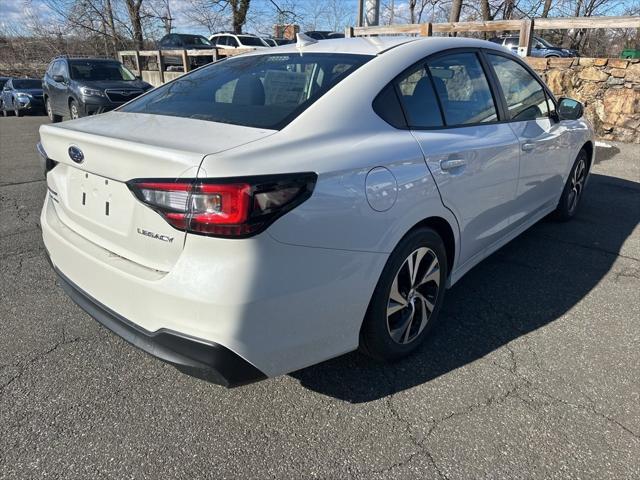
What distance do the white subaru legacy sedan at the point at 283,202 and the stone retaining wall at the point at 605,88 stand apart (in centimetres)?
747

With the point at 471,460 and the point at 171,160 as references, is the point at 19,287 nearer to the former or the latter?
the point at 171,160

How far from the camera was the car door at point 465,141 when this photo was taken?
2.51 metres

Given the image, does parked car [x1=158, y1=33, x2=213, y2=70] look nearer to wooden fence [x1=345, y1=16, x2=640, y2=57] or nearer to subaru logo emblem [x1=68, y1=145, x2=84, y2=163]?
wooden fence [x1=345, y1=16, x2=640, y2=57]

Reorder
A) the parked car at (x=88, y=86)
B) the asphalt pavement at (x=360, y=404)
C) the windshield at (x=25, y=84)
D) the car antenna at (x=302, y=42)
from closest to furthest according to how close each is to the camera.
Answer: the asphalt pavement at (x=360, y=404) → the car antenna at (x=302, y=42) → the parked car at (x=88, y=86) → the windshield at (x=25, y=84)

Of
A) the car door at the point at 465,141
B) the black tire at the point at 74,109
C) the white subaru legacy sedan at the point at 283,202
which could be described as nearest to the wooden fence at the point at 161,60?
the black tire at the point at 74,109

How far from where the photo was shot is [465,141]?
8.81 ft

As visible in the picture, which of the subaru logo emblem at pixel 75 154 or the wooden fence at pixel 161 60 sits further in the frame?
the wooden fence at pixel 161 60

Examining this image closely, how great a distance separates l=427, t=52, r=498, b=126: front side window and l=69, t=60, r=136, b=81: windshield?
1134 cm

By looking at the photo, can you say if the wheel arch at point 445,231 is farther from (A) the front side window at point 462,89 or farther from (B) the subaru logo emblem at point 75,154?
(B) the subaru logo emblem at point 75,154

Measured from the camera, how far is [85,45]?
26.9m

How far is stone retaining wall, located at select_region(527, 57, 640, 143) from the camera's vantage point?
883 cm

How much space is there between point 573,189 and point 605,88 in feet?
19.1

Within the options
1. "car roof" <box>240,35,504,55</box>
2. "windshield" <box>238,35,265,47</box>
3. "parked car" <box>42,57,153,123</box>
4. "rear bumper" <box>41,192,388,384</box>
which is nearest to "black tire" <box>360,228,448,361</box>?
"rear bumper" <box>41,192,388,384</box>

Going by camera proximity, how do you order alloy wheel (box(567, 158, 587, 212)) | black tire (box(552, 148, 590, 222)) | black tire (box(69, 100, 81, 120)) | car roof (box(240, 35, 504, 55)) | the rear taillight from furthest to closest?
black tire (box(69, 100, 81, 120)) → alloy wheel (box(567, 158, 587, 212)) → black tire (box(552, 148, 590, 222)) → car roof (box(240, 35, 504, 55)) → the rear taillight
